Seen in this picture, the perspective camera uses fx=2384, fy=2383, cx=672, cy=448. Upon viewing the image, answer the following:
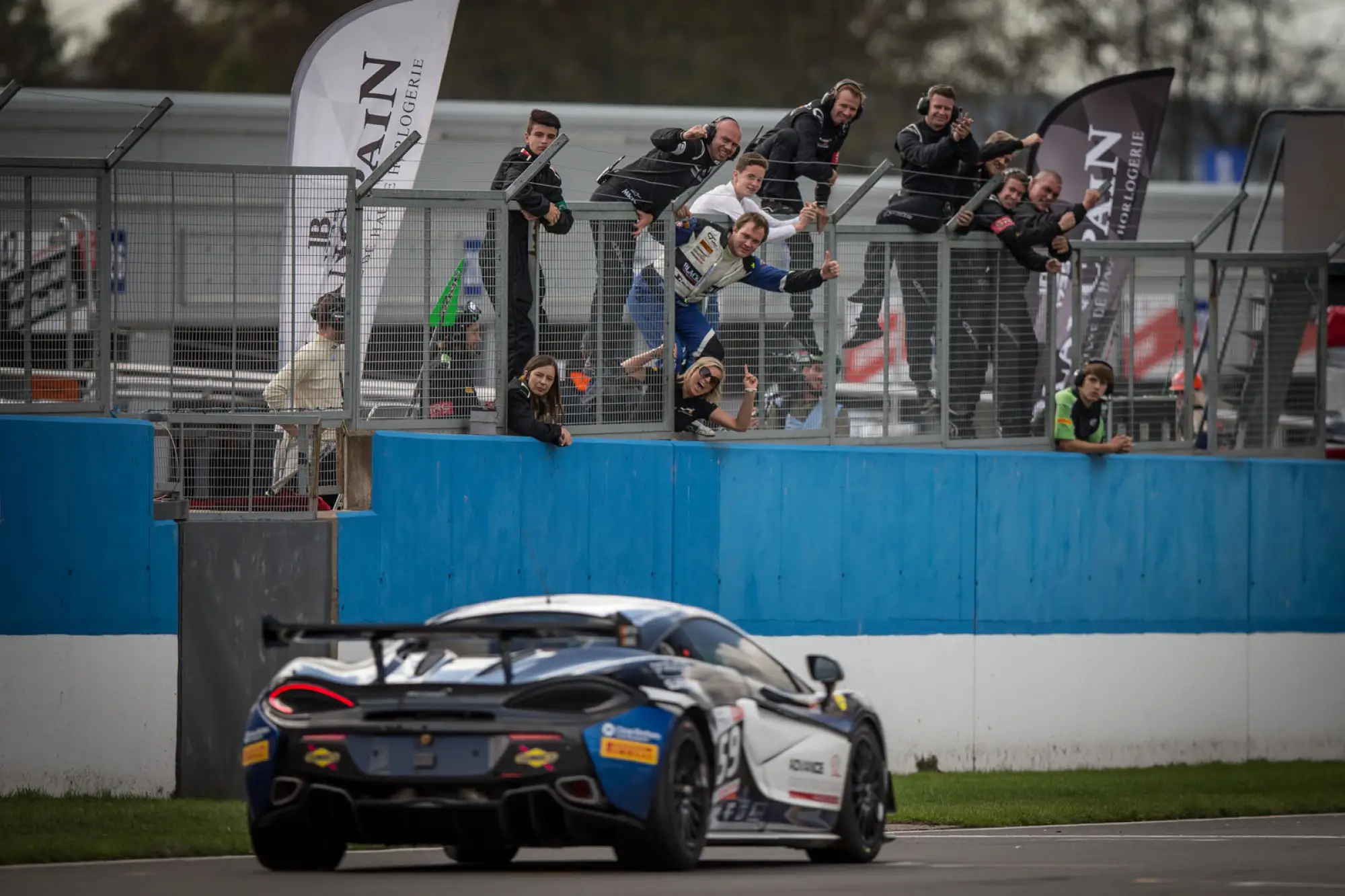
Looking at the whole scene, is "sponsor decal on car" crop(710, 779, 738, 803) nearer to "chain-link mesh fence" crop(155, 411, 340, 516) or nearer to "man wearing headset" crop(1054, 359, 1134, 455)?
"chain-link mesh fence" crop(155, 411, 340, 516)

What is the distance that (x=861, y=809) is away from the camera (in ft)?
38.4

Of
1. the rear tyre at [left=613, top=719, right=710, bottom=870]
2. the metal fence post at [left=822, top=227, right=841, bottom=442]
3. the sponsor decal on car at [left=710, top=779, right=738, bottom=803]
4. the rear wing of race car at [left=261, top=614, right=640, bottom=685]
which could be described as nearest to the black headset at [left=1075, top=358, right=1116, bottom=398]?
the metal fence post at [left=822, top=227, right=841, bottom=442]

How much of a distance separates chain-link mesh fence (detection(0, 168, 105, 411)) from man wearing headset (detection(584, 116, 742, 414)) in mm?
3522

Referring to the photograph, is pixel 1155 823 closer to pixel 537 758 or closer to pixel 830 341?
pixel 830 341

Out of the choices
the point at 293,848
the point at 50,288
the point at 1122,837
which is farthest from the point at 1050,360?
the point at 293,848

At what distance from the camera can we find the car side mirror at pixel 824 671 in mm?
11258

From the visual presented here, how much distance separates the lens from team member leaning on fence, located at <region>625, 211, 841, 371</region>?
17.0 m

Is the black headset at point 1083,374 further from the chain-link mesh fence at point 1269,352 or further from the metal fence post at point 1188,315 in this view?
the chain-link mesh fence at point 1269,352

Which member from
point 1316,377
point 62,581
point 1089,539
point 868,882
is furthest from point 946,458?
point 868,882

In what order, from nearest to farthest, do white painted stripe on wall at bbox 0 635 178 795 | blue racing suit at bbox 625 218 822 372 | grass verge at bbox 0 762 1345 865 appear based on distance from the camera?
grass verge at bbox 0 762 1345 865 < white painted stripe on wall at bbox 0 635 178 795 < blue racing suit at bbox 625 218 822 372

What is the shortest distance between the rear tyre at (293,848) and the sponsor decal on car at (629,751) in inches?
51.9

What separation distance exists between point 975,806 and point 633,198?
4.95m

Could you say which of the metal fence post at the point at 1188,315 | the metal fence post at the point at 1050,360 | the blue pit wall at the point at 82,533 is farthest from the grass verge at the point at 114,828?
the metal fence post at the point at 1188,315

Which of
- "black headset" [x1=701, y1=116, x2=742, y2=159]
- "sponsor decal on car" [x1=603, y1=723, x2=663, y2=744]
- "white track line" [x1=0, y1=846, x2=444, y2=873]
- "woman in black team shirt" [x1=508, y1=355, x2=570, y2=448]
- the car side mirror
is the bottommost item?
"white track line" [x1=0, y1=846, x2=444, y2=873]
